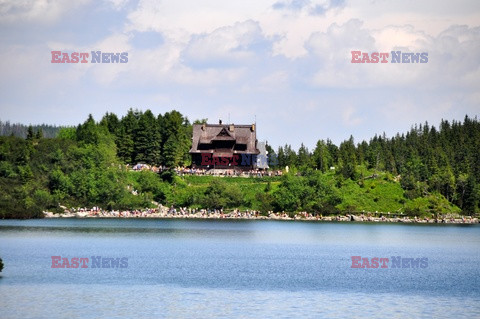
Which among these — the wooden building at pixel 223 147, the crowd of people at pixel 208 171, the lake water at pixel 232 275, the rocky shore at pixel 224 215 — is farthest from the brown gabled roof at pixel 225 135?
the lake water at pixel 232 275

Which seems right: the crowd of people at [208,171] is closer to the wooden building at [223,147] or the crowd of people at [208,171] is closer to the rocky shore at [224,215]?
the wooden building at [223,147]

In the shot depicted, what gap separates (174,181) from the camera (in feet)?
374

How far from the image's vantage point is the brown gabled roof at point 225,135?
4867 inches

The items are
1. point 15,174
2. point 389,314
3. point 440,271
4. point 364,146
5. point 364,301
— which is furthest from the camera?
point 364,146

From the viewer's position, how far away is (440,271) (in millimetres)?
55031

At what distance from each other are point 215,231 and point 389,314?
48528 mm

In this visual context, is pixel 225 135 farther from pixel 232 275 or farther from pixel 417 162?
pixel 232 275

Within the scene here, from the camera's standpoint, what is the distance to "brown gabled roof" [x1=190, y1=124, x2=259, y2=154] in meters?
124

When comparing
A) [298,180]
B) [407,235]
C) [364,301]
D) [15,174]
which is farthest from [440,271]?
[15,174]

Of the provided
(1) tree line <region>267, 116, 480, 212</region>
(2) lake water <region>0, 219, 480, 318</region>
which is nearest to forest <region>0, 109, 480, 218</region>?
(1) tree line <region>267, 116, 480, 212</region>

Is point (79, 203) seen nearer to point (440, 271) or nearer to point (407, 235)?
point (407, 235)

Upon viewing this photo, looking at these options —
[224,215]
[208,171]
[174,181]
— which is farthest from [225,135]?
[224,215]

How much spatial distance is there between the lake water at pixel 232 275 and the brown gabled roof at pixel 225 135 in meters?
38.4

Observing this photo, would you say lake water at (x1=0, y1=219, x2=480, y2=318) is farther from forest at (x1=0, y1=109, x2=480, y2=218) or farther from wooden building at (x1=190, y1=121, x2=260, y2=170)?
wooden building at (x1=190, y1=121, x2=260, y2=170)
